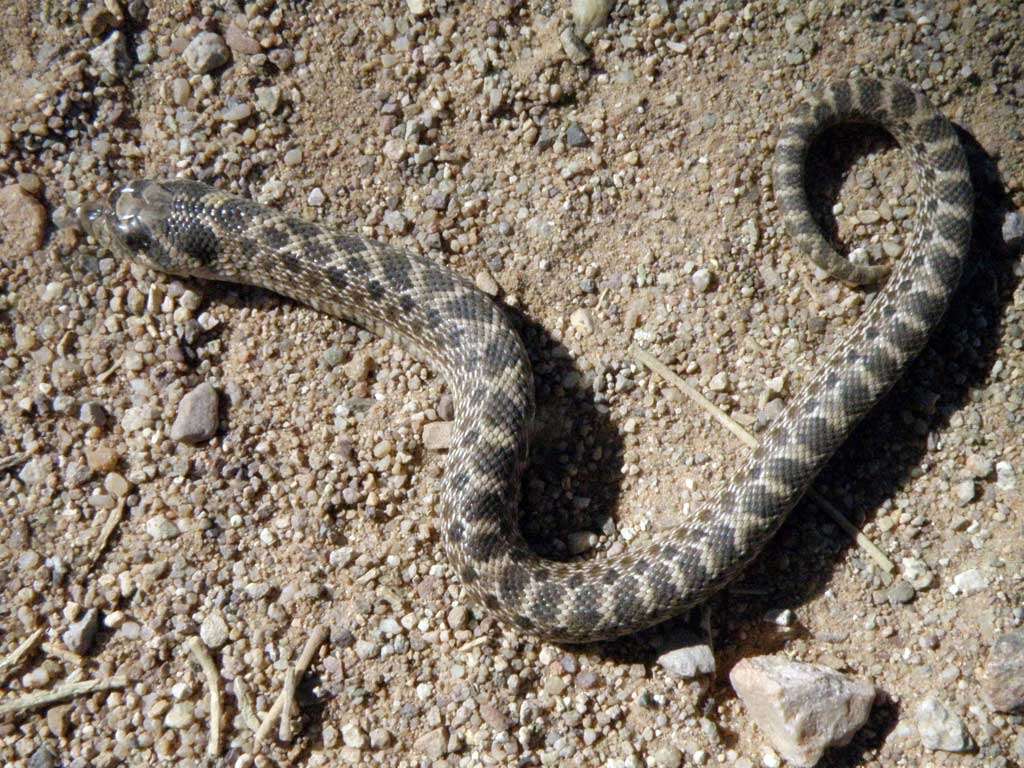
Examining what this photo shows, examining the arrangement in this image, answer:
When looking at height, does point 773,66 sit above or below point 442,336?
above

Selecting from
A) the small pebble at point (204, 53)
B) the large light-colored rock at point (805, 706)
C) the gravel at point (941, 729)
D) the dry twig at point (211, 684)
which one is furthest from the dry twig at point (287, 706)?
the small pebble at point (204, 53)

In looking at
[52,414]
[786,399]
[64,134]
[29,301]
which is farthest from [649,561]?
[64,134]

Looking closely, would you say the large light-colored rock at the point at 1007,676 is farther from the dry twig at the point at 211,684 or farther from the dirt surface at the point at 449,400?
the dry twig at the point at 211,684

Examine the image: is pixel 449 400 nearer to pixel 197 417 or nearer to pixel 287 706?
pixel 197 417

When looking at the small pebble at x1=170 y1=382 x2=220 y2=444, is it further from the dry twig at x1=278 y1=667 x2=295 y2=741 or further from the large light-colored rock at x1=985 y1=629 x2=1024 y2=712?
the large light-colored rock at x1=985 y1=629 x2=1024 y2=712

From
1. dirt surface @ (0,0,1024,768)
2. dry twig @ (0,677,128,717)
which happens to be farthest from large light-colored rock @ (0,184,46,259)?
dry twig @ (0,677,128,717)

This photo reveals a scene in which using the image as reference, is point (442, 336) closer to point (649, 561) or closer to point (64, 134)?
point (649, 561)
